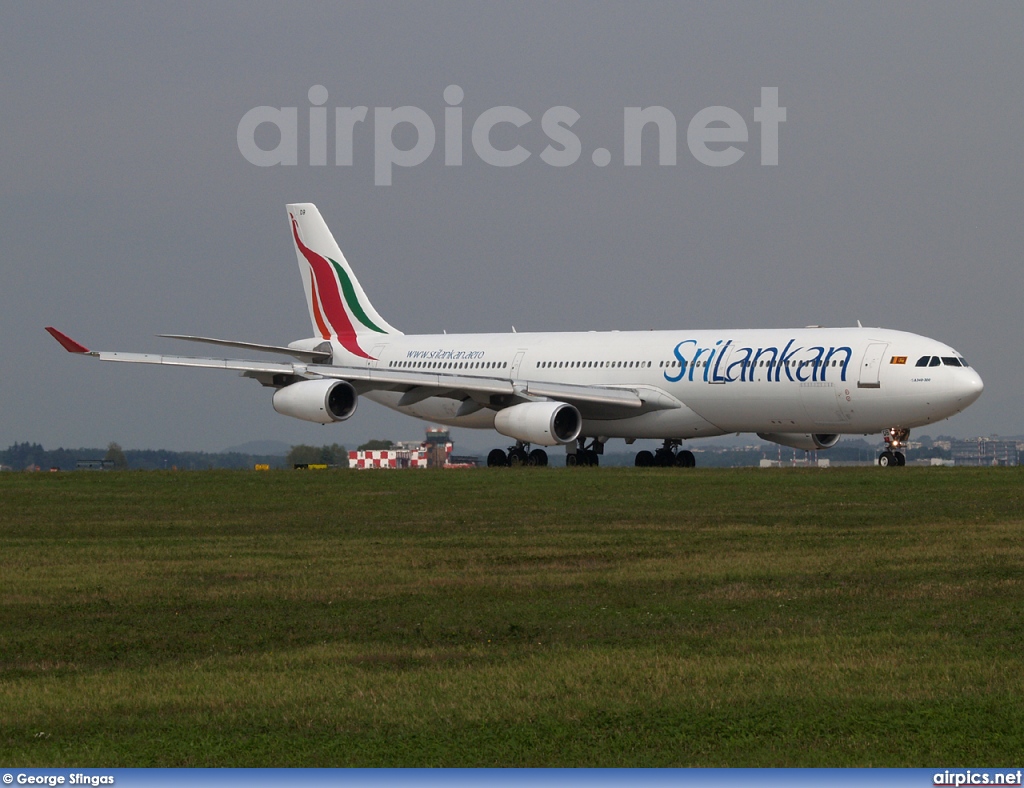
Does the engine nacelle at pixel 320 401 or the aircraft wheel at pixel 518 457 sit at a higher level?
the engine nacelle at pixel 320 401

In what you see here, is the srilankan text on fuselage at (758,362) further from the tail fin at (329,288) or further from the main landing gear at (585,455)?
the tail fin at (329,288)

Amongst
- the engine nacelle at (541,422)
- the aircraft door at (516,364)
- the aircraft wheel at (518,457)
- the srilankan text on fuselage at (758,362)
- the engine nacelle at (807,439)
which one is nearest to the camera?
the srilankan text on fuselage at (758,362)

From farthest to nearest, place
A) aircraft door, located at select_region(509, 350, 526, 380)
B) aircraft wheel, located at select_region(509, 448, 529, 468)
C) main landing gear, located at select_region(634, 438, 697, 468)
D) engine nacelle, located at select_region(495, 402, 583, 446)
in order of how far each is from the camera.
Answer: aircraft door, located at select_region(509, 350, 526, 380) → main landing gear, located at select_region(634, 438, 697, 468) → aircraft wheel, located at select_region(509, 448, 529, 468) → engine nacelle, located at select_region(495, 402, 583, 446)

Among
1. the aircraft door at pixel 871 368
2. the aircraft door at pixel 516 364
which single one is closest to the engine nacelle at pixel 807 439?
the aircraft door at pixel 871 368

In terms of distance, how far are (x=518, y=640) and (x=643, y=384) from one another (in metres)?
32.9

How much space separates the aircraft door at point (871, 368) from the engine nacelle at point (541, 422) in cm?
817

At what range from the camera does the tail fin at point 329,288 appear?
55.8 meters

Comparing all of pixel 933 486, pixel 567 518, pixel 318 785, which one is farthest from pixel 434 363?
pixel 318 785

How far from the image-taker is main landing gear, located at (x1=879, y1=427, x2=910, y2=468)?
40.8 meters

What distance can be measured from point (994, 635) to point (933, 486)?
727 inches

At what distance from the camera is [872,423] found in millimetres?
40531

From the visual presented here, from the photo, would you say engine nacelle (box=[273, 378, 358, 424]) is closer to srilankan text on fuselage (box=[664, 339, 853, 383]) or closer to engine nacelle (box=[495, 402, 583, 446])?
engine nacelle (box=[495, 402, 583, 446])

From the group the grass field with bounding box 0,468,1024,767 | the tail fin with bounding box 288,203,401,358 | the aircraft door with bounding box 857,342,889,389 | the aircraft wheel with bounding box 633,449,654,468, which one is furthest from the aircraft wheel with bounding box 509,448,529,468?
the grass field with bounding box 0,468,1024,767

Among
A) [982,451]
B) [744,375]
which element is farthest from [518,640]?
[982,451]
